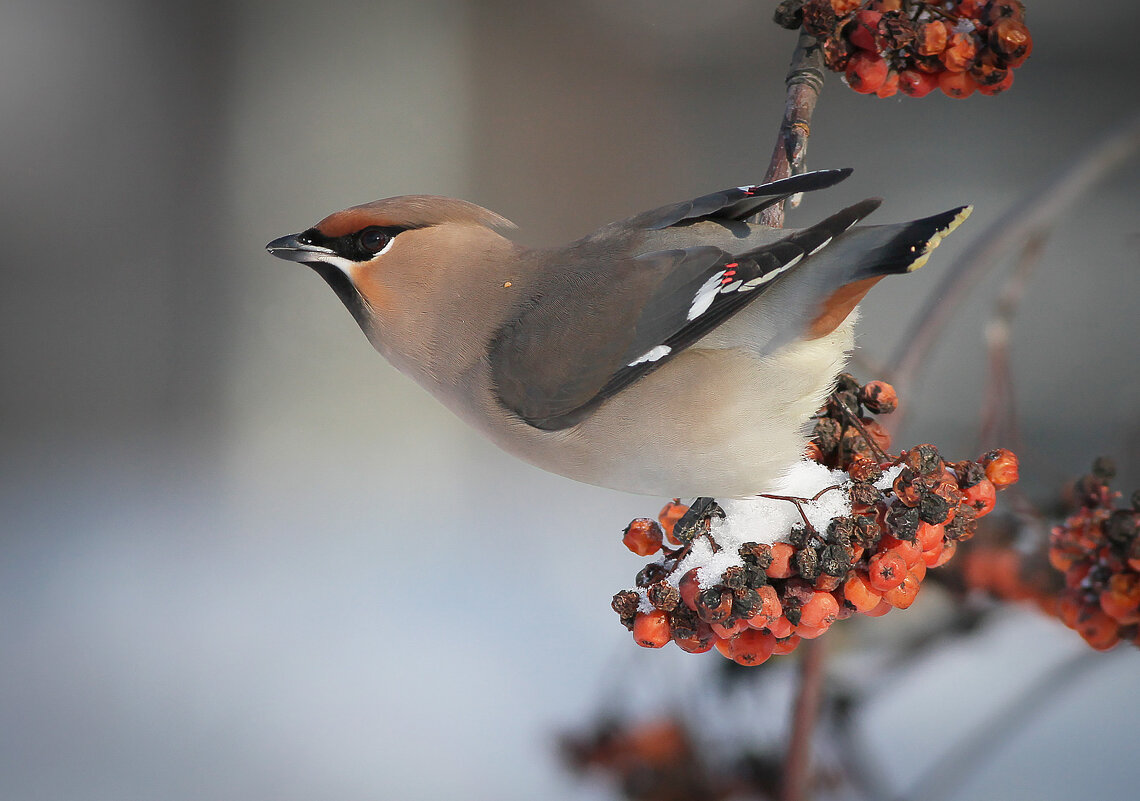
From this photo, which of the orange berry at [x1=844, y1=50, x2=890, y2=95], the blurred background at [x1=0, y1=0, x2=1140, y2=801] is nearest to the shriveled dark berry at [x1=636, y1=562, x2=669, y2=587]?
the orange berry at [x1=844, y1=50, x2=890, y2=95]

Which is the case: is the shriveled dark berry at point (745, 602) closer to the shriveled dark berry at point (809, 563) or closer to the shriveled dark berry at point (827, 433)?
the shriveled dark berry at point (809, 563)

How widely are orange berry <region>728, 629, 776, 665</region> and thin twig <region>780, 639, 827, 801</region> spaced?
0.56 ft

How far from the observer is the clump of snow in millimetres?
699

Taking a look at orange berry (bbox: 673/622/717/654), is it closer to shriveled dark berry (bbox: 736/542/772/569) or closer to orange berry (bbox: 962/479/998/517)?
shriveled dark berry (bbox: 736/542/772/569)

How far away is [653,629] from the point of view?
27.1 inches

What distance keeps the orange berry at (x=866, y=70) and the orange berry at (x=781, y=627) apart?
0.44 m

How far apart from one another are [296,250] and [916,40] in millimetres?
533

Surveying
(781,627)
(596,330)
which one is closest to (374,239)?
(596,330)

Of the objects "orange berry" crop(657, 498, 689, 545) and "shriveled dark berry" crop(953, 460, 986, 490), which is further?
"orange berry" crop(657, 498, 689, 545)

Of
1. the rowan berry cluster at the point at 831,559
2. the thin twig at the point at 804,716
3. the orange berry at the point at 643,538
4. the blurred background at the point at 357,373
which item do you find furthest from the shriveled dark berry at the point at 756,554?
the blurred background at the point at 357,373

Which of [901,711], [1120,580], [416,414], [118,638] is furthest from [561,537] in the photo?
[1120,580]

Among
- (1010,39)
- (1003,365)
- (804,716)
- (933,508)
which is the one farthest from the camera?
(1003,365)

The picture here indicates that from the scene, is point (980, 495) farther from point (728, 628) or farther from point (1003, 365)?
point (1003, 365)

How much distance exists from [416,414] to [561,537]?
600 millimetres
